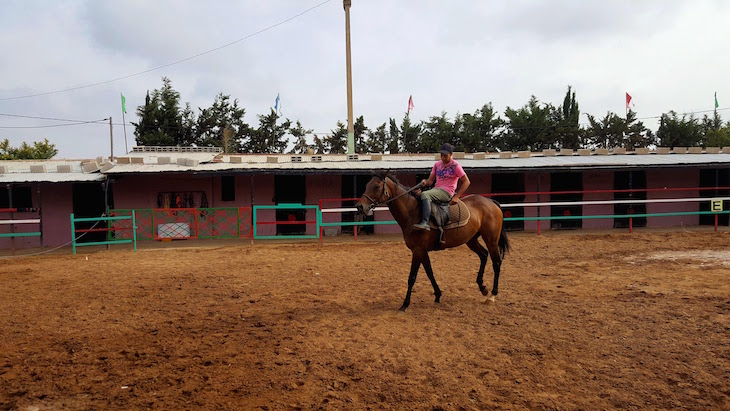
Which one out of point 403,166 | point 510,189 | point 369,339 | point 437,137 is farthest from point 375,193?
point 437,137

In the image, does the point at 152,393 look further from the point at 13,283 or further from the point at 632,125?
the point at 632,125

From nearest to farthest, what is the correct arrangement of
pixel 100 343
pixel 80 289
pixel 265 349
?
pixel 265 349 < pixel 100 343 < pixel 80 289

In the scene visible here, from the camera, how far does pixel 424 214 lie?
605 cm

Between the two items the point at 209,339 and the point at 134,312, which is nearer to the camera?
the point at 209,339

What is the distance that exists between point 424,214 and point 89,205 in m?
14.5

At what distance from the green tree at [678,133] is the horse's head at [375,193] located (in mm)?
41409

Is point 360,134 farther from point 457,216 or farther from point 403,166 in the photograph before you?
point 457,216

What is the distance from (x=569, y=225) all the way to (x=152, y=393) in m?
16.7

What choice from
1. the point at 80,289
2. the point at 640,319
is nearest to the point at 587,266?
the point at 640,319

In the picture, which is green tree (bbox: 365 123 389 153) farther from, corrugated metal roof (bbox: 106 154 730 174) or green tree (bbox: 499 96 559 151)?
corrugated metal roof (bbox: 106 154 730 174)

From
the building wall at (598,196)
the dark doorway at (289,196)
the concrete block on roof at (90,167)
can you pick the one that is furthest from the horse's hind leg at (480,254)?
the concrete block on roof at (90,167)

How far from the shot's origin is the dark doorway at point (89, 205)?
1509 centimetres

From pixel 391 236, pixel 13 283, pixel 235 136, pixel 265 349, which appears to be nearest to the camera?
pixel 265 349

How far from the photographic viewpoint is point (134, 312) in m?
6.19
